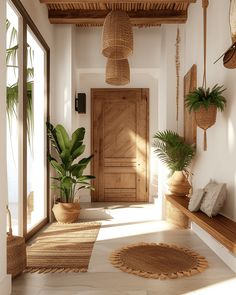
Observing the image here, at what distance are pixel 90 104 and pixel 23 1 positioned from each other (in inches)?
136

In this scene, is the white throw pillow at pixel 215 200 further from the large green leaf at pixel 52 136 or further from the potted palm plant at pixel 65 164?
the large green leaf at pixel 52 136

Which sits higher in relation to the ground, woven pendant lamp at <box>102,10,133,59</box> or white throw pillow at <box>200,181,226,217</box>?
woven pendant lamp at <box>102,10,133,59</box>

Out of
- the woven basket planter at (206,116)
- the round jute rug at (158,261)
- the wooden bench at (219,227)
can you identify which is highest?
the woven basket planter at (206,116)

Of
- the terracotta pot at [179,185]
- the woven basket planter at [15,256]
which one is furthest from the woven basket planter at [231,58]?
the woven basket planter at [15,256]

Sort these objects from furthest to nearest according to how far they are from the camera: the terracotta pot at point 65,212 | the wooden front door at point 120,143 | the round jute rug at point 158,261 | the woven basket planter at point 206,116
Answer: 1. the wooden front door at point 120,143
2. the terracotta pot at point 65,212
3. the woven basket planter at point 206,116
4. the round jute rug at point 158,261

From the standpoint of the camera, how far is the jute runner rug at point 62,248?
3.18 m

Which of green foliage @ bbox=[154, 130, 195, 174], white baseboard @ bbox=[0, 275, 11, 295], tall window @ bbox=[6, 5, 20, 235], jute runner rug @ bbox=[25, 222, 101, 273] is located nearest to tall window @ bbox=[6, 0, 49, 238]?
tall window @ bbox=[6, 5, 20, 235]

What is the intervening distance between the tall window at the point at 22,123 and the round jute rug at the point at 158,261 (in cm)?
134

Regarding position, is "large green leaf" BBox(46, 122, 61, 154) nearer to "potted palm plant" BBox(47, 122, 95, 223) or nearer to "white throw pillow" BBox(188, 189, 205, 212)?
"potted palm plant" BBox(47, 122, 95, 223)

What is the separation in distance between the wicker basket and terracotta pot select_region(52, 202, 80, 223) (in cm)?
212

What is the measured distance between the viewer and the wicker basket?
9.20 feet

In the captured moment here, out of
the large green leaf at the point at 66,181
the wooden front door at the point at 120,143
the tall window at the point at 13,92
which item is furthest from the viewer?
the wooden front door at the point at 120,143

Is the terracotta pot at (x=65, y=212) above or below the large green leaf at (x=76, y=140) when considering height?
below

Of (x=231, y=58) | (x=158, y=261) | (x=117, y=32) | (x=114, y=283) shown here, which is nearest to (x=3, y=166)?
(x=114, y=283)
